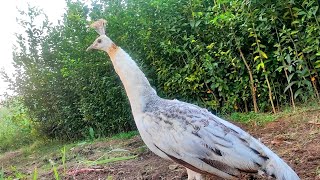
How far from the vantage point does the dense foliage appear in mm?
5180

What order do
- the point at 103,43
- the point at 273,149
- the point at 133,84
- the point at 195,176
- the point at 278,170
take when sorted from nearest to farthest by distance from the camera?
the point at 278,170 < the point at 195,176 < the point at 133,84 < the point at 103,43 < the point at 273,149

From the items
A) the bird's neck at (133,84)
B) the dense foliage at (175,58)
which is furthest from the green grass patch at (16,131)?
the bird's neck at (133,84)

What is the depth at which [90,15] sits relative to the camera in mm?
6961

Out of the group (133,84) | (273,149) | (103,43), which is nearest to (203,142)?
(133,84)

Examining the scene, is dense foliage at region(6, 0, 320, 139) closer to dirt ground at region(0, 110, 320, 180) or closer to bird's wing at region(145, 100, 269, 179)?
dirt ground at region(0, 110, 320, 180)

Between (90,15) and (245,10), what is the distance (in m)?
2.74

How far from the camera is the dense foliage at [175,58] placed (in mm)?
5180

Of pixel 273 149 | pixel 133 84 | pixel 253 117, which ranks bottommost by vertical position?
pixel 273 149

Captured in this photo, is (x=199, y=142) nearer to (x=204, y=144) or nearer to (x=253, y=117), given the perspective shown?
(x=204, y=144)

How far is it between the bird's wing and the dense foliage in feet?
8.90

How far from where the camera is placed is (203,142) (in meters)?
2.54

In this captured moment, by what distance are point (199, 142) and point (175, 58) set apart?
12.6 ft

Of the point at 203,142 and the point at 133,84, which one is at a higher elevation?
the point at 133,84

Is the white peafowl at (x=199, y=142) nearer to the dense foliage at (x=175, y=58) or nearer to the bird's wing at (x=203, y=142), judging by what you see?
the bird's wing at (x=203, y=142)
